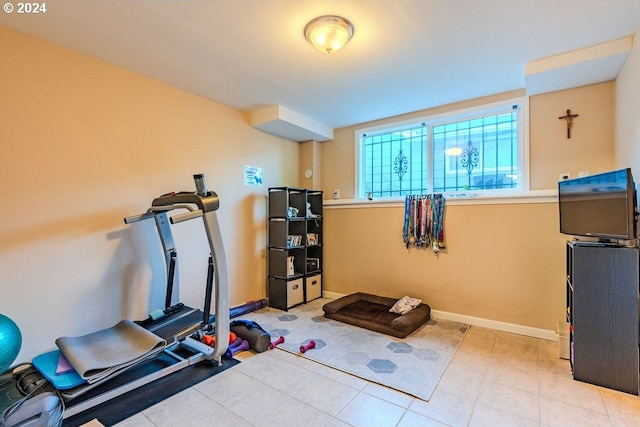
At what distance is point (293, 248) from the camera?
154 inches

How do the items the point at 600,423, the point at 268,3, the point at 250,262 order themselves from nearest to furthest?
the point at 600,423 → the point at 268,3 → the point at 250,262

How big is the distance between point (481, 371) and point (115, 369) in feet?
8.55

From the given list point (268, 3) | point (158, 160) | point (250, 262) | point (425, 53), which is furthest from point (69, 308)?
point (425, 53)

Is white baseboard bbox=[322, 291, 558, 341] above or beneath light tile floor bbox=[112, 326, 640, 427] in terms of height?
above

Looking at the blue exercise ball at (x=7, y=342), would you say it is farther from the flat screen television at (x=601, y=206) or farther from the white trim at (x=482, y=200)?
the flat screen television at (x=601, y=206)

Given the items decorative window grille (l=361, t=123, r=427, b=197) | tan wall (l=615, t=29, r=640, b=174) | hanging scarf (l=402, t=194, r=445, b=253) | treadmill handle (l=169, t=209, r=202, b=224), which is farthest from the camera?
decorative window grille (l=361, t=123, r=427, b=197)

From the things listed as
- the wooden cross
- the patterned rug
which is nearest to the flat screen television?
the wooden cross

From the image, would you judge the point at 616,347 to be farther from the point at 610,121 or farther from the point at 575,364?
the point at 610,121

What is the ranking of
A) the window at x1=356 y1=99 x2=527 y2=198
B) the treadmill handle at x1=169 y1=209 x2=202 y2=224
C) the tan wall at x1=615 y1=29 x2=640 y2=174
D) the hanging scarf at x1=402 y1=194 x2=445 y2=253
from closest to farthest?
the treadmill handle at x1=169 y1=209 x2=202 y2=224 < the tan wall at x1=615 y1=29 x2=640 y2=174 < the window at x1=356 y1=99 x2=527 y2=198 < the hanging scarf at x1=402 y1=194 x2=445 y2=253

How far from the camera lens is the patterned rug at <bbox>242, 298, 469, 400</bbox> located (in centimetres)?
221

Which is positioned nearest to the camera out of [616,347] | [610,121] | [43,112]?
[616,347]

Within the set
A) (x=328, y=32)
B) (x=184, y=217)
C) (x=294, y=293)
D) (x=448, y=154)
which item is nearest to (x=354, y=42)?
(x=328, y=32)

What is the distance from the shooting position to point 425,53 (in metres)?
2.42

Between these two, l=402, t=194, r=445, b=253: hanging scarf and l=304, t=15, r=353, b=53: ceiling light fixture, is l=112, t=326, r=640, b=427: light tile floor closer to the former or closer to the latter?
l=402, t=194, r=445, b=253: hanging scarf
